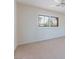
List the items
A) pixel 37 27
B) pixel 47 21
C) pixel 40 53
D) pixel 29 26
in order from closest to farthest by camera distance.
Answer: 1. pixel 40 53
2. pixel 29 26
3. pixel 37 27
4. pixel 47 21

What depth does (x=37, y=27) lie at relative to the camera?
8578mm

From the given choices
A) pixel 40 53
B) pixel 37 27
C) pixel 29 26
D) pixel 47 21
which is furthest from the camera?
pixel 47 21

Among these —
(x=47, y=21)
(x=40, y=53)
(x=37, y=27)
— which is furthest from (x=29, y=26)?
(x=40, y=53)

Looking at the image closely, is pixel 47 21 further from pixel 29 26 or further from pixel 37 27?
pixel 29 26

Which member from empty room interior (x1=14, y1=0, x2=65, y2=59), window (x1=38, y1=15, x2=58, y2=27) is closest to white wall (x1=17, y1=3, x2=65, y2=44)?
empty room interior (x1=14, y1=0, x2=65, y2=59)

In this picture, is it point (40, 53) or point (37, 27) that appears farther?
point (37, 27)

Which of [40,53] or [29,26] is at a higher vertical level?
[29,26]

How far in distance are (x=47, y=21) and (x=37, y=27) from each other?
5.84 feet

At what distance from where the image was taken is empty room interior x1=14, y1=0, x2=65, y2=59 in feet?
20.2
